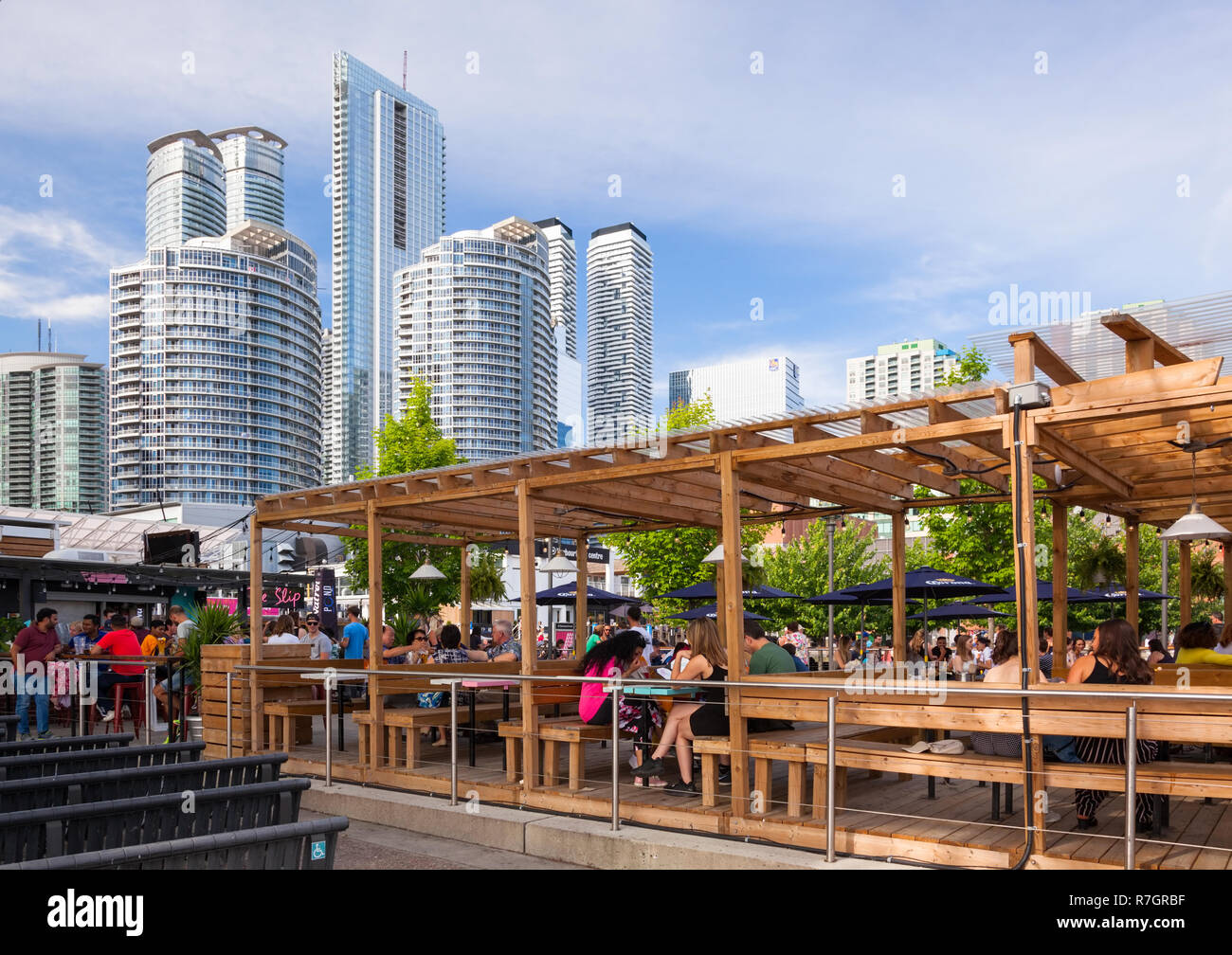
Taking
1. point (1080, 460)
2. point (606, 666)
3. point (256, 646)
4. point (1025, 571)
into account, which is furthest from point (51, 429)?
point (1025, 571)

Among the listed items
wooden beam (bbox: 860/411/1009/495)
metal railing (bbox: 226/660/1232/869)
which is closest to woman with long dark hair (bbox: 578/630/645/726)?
metal railing (bbox: 226/660/1232/869)

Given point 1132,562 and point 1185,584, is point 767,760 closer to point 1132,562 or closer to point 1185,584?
point 1132,562

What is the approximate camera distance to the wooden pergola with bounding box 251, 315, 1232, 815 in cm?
599

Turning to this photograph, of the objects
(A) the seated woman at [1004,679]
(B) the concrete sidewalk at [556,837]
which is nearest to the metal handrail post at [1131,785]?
(A) the seated woman at [1004,679]

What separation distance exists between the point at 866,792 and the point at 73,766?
5.49 meters

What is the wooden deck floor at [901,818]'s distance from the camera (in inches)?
224

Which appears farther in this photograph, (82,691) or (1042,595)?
(1042,595)

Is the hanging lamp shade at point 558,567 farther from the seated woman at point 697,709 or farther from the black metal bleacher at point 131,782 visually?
the black metal bleacher at point 131,782

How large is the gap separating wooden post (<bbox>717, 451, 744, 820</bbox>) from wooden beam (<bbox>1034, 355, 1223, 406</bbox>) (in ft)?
7.13

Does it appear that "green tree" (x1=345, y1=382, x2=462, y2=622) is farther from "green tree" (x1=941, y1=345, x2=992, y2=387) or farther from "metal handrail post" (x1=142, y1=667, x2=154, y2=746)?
"metal handrail post" (x1=142, y1=667, x2=154, y2=746)

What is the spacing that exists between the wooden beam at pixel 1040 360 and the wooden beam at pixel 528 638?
3.88 meters

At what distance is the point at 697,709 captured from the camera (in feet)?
25.5

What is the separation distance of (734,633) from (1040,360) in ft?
→ 8.75
